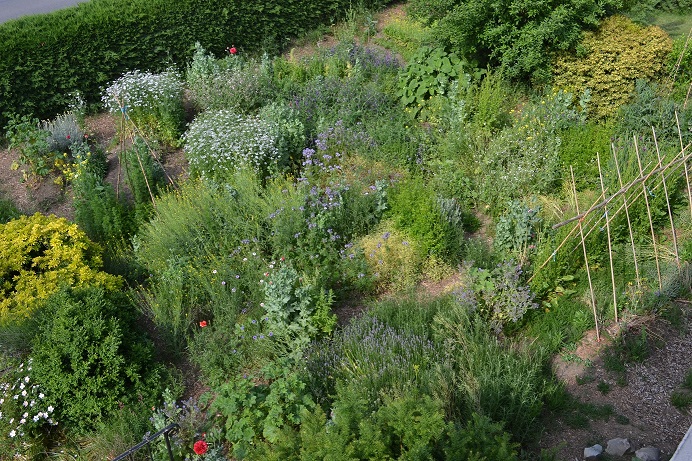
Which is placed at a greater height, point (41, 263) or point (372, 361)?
point (41, 263)

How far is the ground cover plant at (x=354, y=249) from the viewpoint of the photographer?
5.04 metres

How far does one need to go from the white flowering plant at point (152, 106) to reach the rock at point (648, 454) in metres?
7.18

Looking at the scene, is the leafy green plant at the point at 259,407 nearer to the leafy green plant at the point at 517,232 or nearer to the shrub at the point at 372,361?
the shrub at the point at 372,361

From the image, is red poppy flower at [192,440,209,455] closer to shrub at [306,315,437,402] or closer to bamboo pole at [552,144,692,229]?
shrub at [306,315,437,402]

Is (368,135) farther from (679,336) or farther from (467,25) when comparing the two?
(679,336)

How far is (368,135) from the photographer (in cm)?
846

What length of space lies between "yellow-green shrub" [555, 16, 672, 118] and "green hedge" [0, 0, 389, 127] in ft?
18.1

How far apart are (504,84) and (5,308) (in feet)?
23.2

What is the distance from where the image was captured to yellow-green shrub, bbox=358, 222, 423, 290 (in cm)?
648

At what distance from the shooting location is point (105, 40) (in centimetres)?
993

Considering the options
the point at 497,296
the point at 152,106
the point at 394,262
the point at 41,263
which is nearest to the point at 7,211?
the point at 41,263

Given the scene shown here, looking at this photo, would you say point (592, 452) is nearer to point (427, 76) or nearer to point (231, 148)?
point (231, 148)

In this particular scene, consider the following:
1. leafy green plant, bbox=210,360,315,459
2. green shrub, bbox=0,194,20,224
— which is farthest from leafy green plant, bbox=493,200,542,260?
green shrub, bbox=0,194,20,224

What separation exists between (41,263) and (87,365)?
1748mm
